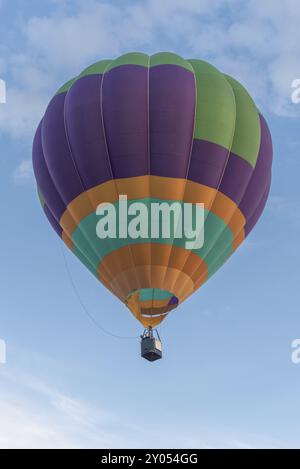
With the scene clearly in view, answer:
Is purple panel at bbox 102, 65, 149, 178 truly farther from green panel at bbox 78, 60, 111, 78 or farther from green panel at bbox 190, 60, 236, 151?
green panel at bbox 190, 60, 236, 151

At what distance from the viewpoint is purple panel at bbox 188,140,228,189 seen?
16859 mm

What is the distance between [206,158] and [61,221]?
154 inches

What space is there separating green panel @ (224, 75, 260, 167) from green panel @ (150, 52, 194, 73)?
1.31m

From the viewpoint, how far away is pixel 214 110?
56.3ft

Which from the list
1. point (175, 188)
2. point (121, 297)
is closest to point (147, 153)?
point (175, 188)

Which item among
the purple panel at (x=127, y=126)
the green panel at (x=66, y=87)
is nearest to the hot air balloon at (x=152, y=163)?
the purple panel at (x=127, y=126)

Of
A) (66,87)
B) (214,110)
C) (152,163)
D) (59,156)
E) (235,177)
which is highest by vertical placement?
(66,87)

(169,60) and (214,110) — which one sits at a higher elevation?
(169,60)

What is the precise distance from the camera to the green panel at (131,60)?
58.7ft

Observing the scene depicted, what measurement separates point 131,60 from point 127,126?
2.12 m

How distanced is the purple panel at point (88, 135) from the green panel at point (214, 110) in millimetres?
2204

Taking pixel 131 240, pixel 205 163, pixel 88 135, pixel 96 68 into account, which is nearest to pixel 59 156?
pixel 88 135

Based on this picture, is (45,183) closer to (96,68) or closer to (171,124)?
(96,68)

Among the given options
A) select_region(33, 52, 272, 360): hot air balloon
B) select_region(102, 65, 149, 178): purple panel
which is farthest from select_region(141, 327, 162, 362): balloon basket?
select_region(102, 65, 149, 178): purple panel
